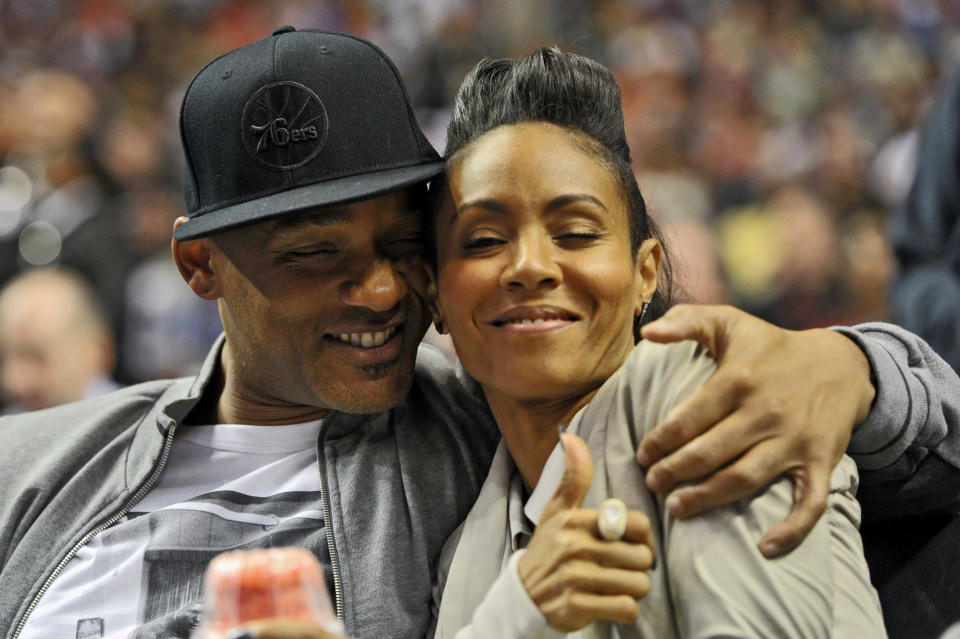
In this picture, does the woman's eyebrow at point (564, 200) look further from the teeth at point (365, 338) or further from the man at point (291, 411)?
the teeth at point (365, 338)

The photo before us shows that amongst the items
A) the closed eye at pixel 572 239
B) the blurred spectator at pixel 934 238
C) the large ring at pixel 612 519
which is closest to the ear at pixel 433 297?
the closed eye at pixel 572 239

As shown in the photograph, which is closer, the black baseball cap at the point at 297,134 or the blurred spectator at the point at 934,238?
the black baseball cap at the point at 297,134

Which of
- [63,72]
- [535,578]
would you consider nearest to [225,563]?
[535,578]

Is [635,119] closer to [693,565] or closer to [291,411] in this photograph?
[291,411]

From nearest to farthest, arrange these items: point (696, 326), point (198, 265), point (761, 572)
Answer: point (761, 572), point (696, 326), point (198, 265)

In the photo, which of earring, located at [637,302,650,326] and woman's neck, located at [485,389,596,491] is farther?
earring, located at [637,302,650,326]

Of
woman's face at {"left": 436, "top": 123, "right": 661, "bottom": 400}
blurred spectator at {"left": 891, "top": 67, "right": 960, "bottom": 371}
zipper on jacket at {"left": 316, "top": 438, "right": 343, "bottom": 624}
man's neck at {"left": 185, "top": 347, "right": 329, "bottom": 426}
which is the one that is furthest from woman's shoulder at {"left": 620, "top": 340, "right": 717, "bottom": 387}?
blurred spectator at {"left": 891, "top": 67, "right": 960, "bottom": 371}

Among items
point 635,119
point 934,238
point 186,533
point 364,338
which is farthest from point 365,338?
point 635,119

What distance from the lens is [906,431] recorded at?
1581 mm

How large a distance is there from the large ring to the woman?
2 cm

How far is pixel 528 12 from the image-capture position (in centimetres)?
660

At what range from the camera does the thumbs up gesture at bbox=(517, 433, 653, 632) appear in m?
1.30

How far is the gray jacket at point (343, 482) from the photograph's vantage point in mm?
1782

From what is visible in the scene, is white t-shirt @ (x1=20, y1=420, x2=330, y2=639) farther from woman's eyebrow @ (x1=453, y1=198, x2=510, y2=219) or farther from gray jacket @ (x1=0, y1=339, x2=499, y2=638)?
woman's eyebrow @ (x1=453, y1=198, x2=510, y2=219)
